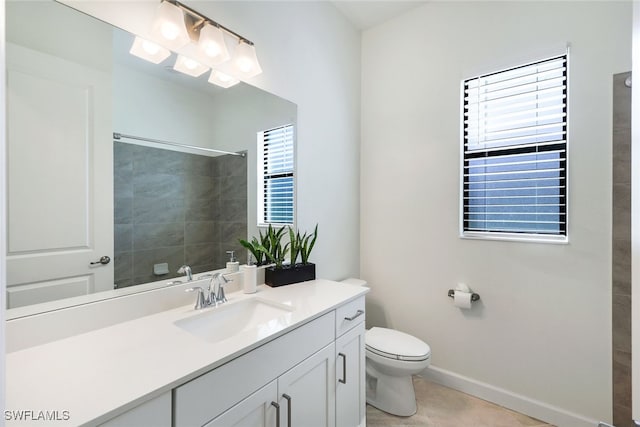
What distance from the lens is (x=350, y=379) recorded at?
4.88 ft

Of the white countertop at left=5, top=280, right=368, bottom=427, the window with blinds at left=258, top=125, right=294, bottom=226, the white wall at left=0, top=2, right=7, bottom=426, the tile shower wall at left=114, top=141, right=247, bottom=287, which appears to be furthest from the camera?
the window with blinds at left=258, top=125, right=294, bottom=226

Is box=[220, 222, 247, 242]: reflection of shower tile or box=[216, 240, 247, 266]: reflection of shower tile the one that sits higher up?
box=[220, 222, 247, 242]: reflection of shower tile

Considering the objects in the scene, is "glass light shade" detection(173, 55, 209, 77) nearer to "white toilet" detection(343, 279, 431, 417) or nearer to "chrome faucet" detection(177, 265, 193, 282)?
"chrome faucet" detection(177, 265, 193, 282)

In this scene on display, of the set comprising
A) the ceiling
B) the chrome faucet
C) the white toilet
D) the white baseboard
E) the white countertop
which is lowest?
the white baseboard

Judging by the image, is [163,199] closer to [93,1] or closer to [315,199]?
[93,1]

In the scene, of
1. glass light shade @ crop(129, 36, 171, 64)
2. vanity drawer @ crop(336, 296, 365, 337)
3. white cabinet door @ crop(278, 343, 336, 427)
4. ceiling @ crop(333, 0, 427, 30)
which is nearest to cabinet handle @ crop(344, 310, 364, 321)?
vanity drawer @ crop(336, 296, 365, 337)

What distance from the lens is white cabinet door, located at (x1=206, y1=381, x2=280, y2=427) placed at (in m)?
0.88

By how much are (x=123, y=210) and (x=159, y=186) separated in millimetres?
185

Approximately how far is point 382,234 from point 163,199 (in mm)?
1679

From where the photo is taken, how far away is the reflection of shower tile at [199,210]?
1.42 metres

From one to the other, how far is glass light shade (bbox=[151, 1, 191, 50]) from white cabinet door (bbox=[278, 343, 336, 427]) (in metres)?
1.48

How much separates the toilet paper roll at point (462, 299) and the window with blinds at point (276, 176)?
1252 millimetres

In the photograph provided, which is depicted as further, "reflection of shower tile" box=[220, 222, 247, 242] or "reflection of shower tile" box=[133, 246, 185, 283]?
"reflection of shower tile" box=[220, 222, 247, 242]

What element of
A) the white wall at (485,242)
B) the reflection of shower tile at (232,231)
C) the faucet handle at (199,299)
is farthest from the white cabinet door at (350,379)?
the white wall at (485,242)
